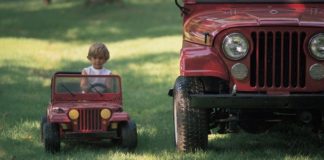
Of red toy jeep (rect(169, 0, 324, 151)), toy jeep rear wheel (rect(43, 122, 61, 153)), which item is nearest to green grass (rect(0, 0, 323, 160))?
toy jeep rear wheel (rect(43, 122, 61, 153))

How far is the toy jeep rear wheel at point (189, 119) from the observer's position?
6426 mm

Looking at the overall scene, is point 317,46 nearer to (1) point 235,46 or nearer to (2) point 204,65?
(1) point 235,46

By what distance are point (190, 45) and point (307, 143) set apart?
182 centimetres

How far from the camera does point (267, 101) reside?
6.06m

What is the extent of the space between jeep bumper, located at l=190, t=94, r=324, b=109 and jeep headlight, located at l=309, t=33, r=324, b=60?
0.37 metres

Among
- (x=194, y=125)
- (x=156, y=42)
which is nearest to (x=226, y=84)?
(x=194, y=125)

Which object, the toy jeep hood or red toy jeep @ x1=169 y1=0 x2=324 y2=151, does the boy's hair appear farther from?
red toy jeep @ x1=169 y1=0 x2=324 y2=151

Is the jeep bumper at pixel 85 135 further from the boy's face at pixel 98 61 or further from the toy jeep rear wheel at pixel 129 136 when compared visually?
the boy's face at pixel 98 61

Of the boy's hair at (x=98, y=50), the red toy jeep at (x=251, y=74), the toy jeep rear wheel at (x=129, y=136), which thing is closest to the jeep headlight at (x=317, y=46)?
the red toy jeep at (x=251, y=74)

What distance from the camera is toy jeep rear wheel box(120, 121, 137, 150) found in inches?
272

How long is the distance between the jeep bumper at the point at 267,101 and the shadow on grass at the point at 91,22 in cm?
1645

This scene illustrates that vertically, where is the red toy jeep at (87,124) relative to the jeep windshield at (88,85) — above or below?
below

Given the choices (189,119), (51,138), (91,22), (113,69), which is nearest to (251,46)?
(189,119)

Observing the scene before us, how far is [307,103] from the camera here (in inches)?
237
